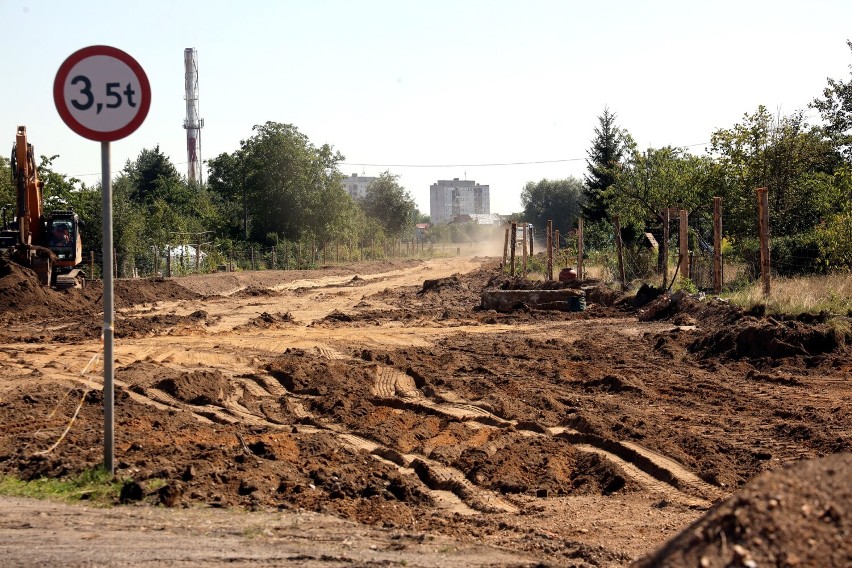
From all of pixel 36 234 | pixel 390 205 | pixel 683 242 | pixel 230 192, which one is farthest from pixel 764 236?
pixel 390 205

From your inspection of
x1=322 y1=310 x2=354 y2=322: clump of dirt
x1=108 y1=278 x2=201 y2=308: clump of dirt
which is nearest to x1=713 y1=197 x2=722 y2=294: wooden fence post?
x1=322 y1=310 x2=354 y2=322: clump of dirt

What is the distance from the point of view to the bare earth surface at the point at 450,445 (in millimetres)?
5270

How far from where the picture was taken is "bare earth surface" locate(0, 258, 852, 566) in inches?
207

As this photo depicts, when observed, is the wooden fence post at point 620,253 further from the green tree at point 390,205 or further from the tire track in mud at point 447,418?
the green tree at point 390,205

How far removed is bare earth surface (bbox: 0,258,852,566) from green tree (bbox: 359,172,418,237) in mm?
84359

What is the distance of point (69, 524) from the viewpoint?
598 centimetres

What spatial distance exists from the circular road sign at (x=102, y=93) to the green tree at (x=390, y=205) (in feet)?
316

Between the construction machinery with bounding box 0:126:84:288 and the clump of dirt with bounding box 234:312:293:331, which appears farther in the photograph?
the construction machinery with bounding box 0:126:84:288

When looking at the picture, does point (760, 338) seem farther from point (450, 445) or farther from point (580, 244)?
point (580, 244)

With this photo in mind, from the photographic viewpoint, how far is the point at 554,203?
131750mm

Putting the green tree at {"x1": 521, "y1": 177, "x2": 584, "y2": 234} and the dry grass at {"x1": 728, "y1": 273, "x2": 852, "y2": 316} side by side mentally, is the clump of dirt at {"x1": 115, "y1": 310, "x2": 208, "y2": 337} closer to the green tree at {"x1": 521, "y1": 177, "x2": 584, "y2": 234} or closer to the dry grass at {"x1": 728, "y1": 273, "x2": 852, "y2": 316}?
the dry grass at {"x1": 728, "y1": 273, "x2": 852, "y2": 316}

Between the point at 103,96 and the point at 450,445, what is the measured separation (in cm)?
447

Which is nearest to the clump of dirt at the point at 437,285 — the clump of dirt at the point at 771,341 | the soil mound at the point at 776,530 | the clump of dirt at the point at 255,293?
the clump of dirt at the point at 255,293

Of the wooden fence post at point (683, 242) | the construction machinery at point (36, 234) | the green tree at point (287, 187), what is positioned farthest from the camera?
the green tree at point (287, 187)
